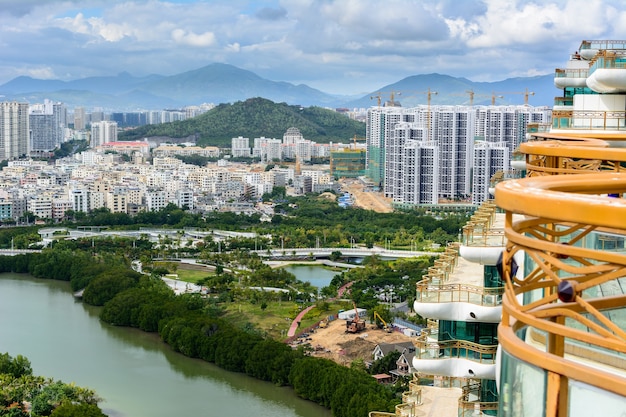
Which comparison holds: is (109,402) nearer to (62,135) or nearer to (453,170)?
(453,170)

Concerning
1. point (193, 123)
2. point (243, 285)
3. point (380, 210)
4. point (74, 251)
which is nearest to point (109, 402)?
point (243, 285)

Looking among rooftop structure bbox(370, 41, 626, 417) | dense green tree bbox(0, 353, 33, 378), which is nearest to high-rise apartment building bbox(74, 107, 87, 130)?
dense green tree bbox(0, 353, 33, 378)

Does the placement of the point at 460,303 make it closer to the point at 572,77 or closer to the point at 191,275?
the point at 572,77

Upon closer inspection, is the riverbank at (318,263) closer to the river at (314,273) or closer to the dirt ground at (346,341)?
the river at (314,273)

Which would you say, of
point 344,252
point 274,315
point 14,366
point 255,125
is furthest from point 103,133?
point 14,366

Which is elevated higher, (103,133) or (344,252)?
(103,133)

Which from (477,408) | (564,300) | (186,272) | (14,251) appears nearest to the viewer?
(564,300)

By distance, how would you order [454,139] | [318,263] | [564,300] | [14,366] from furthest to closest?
[454,139], [318,263], [14,366], [564,300]

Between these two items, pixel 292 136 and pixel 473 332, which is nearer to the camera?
pixel 473 332

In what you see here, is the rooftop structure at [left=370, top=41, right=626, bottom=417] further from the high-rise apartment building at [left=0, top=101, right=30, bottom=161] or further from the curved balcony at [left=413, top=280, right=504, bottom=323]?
the high-rise apartment building at [left=0, top=101, right=30, bottom=161]
